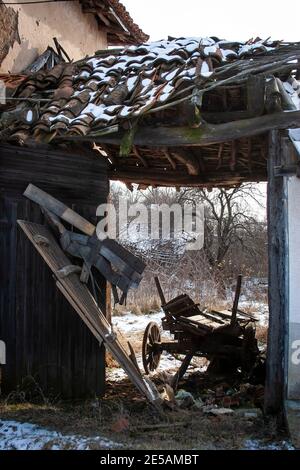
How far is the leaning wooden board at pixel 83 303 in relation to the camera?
5713 millimetres

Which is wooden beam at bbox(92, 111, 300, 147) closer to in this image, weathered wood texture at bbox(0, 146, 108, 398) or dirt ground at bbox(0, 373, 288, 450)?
weathered wood texture at bbox(0, 146, 108, 398)

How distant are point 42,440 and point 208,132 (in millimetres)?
3661

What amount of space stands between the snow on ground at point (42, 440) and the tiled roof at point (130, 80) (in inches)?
125

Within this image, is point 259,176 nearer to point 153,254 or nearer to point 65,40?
point 65,40

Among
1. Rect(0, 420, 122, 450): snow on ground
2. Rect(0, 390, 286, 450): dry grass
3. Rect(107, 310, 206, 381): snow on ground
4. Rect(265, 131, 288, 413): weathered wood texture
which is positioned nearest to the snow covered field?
Rect(107, 310, 206, 381): snow on ground

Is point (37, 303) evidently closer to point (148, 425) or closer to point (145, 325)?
point (148, 425)

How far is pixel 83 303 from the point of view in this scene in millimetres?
5891

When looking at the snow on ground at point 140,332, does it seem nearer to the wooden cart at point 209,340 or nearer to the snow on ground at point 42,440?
the wooden cart at point 209,340

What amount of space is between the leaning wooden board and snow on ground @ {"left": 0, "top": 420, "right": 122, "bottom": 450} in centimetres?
94

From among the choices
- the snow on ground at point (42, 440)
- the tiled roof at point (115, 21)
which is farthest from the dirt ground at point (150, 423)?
the tiled roof at point (115, 21)

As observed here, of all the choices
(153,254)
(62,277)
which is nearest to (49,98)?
(62,277)

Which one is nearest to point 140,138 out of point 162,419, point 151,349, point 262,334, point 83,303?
point 83,303

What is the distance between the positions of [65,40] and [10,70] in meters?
2.32

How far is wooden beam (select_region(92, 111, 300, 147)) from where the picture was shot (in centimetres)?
573
